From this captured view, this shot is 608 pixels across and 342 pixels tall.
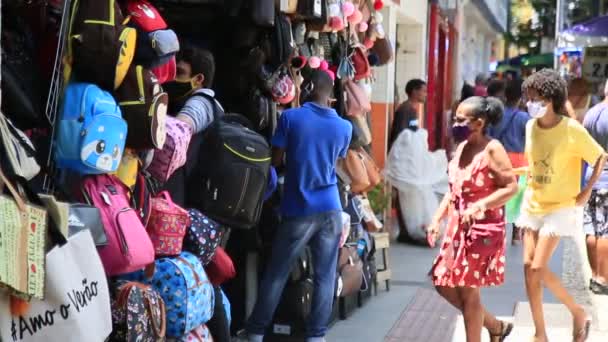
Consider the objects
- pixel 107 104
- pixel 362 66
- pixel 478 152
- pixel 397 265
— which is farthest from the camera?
pixel 397 265

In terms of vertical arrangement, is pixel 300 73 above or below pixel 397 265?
above

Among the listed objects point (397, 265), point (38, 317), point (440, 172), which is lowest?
point (397, 265)

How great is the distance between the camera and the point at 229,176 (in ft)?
19.1

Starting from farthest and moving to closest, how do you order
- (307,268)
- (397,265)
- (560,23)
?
1. (560,23)
2. (397,265)
3. (307,268)

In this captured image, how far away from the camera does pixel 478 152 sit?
6.72 meters

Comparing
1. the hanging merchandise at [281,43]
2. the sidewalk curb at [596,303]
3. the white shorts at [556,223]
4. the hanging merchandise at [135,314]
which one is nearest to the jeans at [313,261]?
the hanging merchandise at [281,43]

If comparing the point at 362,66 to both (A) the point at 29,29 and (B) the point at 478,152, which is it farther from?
(A) the point at 29,29

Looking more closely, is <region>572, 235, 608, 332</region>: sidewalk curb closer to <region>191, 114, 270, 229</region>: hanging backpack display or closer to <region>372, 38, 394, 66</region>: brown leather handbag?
<region>372, 38, 394, 66</region>: brown leather handbag

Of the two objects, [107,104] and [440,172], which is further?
[440,172]

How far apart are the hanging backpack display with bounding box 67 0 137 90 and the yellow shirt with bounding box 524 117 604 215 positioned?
139 inches

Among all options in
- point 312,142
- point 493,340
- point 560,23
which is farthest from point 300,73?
point 560,23

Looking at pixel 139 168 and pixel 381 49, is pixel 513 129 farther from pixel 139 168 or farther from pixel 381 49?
pixel 139 168

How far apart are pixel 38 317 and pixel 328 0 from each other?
171 inches

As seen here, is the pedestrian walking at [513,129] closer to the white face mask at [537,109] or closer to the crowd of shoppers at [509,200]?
the crowd of shoppers at [509,200]
